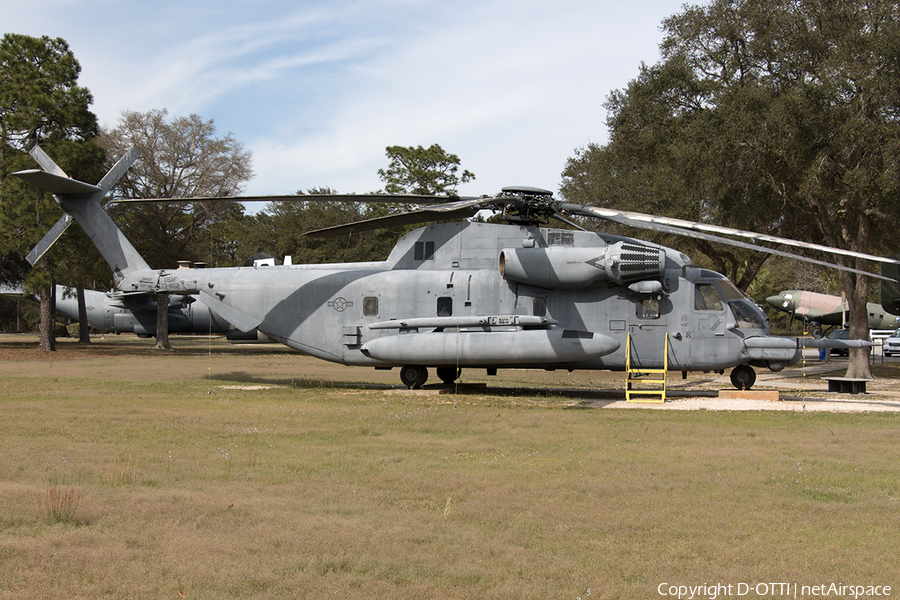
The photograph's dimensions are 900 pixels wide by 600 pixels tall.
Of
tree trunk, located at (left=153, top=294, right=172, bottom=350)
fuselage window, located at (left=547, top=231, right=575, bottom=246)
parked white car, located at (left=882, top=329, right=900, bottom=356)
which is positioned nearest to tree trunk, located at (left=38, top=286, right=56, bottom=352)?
tree trunk, located at (left=153, top=294, right=172, bottom=350)

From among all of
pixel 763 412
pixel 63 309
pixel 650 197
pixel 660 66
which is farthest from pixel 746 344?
pixel 63 309

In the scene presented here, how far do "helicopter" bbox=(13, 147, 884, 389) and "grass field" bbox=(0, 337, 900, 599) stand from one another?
3086 mm

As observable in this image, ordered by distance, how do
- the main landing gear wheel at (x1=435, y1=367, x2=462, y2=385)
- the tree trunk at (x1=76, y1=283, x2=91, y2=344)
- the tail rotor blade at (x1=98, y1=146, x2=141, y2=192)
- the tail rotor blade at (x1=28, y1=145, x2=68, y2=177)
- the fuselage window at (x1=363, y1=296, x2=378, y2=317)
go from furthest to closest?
the tree trunk at (x1=76, y1=283, x2=91, y2=344) < the tail rotor blade at (x1=98, y1=146, x2=141, y2=192) < the tail rotor blade at (x1=28, y1=145, x2=68, y2=177) < the main landing gear wheel at (x1=435, y1=367, x2=462, y2=385) < the fuselage window at (x1=363, y1=296, x2=378, y2=317)

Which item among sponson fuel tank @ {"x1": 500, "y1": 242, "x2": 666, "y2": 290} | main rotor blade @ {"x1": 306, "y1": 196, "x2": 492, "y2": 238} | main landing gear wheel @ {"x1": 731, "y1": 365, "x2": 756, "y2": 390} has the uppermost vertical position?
main rotor blade @ {"x1": 306, "y1": 196, "x2": 492, "y2": 238}

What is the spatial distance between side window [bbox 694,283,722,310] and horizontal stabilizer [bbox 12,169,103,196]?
54.5 ft

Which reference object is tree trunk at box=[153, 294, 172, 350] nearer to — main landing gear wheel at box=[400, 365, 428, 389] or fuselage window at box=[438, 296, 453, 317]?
main landing gear wheel at box=[400, 365, 428, 389]

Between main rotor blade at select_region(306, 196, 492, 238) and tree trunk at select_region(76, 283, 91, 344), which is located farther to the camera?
tree trunk at select_region(76, 283, 91, 344)

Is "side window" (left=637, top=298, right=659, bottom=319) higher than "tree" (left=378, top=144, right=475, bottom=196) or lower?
lower

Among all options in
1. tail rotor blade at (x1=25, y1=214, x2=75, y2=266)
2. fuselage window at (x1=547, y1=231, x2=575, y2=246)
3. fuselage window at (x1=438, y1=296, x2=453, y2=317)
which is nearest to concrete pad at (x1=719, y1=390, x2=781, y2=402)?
fuselage window at (x1=547, y1=231, x2=575, y2=246)

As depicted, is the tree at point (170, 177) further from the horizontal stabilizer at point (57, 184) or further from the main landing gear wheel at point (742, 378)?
the main landing gear wheel at point (742, 378)

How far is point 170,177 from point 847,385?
39.1 metres

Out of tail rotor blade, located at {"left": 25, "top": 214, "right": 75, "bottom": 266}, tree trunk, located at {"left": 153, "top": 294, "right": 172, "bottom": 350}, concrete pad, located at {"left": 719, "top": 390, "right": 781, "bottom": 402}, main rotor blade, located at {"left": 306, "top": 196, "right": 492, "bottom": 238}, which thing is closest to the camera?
main rotor blade, located at {"left": 306, "top": 196, "right": 492, "bottom": 238}

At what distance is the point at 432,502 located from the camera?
24.4ft

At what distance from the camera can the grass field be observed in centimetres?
537
